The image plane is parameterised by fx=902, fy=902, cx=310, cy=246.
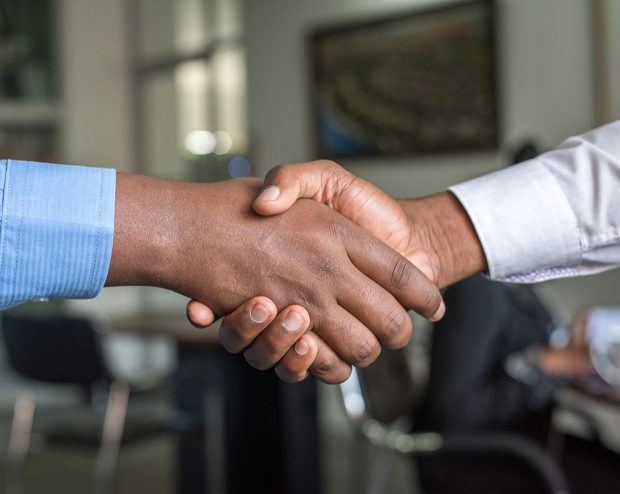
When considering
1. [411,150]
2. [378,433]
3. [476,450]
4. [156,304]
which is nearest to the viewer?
[476,450]

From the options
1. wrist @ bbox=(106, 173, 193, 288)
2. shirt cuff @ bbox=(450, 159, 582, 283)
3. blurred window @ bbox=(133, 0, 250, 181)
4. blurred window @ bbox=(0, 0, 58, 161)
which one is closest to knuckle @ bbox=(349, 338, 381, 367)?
shirt cuff @ bbox=(450, 159, 582, 283)

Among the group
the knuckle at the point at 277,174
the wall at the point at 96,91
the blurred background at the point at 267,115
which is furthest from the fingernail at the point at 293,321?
the wall at the point at 96,91

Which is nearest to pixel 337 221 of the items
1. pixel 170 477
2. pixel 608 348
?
pixel 608 348

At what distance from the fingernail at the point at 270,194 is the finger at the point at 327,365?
9.5 inches

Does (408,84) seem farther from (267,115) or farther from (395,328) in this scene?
(395,328)

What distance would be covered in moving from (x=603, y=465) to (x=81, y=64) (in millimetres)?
6318

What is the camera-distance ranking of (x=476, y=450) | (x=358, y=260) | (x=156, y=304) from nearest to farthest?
1. (x=358, y=260)
2. (x=476, y=450)
3. (x=156, y=304)

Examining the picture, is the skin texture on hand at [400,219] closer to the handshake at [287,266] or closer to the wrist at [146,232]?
the handshake at [287,266]

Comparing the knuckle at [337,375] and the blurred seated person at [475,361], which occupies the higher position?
the knuckle at [337,375]

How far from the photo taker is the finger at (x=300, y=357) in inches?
57.1

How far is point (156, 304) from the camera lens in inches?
303

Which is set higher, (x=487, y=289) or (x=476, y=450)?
(x=487, y=289)

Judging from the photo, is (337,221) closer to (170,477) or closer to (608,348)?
(608,348)


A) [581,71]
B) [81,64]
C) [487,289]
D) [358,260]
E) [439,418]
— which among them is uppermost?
[81,64]
